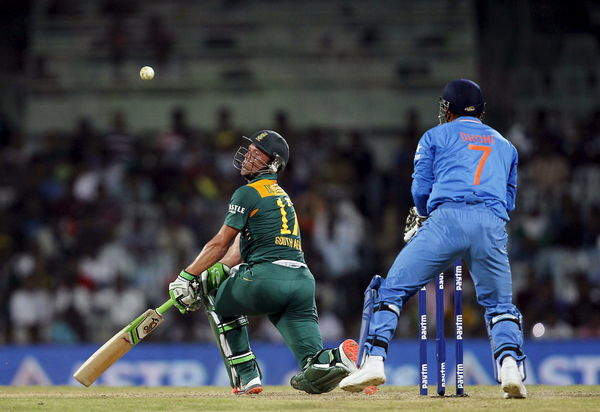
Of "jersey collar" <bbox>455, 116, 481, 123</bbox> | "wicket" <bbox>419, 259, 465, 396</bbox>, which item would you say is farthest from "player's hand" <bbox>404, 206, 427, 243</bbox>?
Answer: "jersey collar" <bbox>455, 116, 481, 123</bbox>

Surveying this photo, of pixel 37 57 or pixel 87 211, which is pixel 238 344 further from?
pixel 37 57

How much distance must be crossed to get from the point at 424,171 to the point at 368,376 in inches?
53.8

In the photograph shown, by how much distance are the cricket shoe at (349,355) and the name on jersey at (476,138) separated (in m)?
1.58

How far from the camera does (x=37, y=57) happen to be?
1753cm

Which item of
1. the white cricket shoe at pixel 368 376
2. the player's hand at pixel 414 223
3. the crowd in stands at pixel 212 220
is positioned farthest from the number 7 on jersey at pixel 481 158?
the crowd in stands at pixel 212 220

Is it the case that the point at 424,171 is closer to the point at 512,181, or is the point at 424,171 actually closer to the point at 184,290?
the point at 512,181

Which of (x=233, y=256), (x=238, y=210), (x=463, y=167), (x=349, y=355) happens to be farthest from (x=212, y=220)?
(x=463, y=167)

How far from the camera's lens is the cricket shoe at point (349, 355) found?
7504mm

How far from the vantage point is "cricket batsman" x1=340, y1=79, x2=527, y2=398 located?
6.80 m

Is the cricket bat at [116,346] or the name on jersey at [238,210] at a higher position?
the name on jersey at [238,210]

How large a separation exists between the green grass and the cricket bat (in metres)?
0.17

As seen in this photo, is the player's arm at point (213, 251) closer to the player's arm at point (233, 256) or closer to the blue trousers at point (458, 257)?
the player's arm at point (233, 256)

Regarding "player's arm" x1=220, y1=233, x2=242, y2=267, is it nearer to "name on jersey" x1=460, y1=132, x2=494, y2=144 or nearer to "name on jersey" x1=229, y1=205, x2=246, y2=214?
"name on jersey" x1=229, y1=205, x2=246, y2=214

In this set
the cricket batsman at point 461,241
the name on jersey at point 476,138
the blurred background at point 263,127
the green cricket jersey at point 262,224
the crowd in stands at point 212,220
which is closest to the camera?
the cricket batsman at point 461,241
